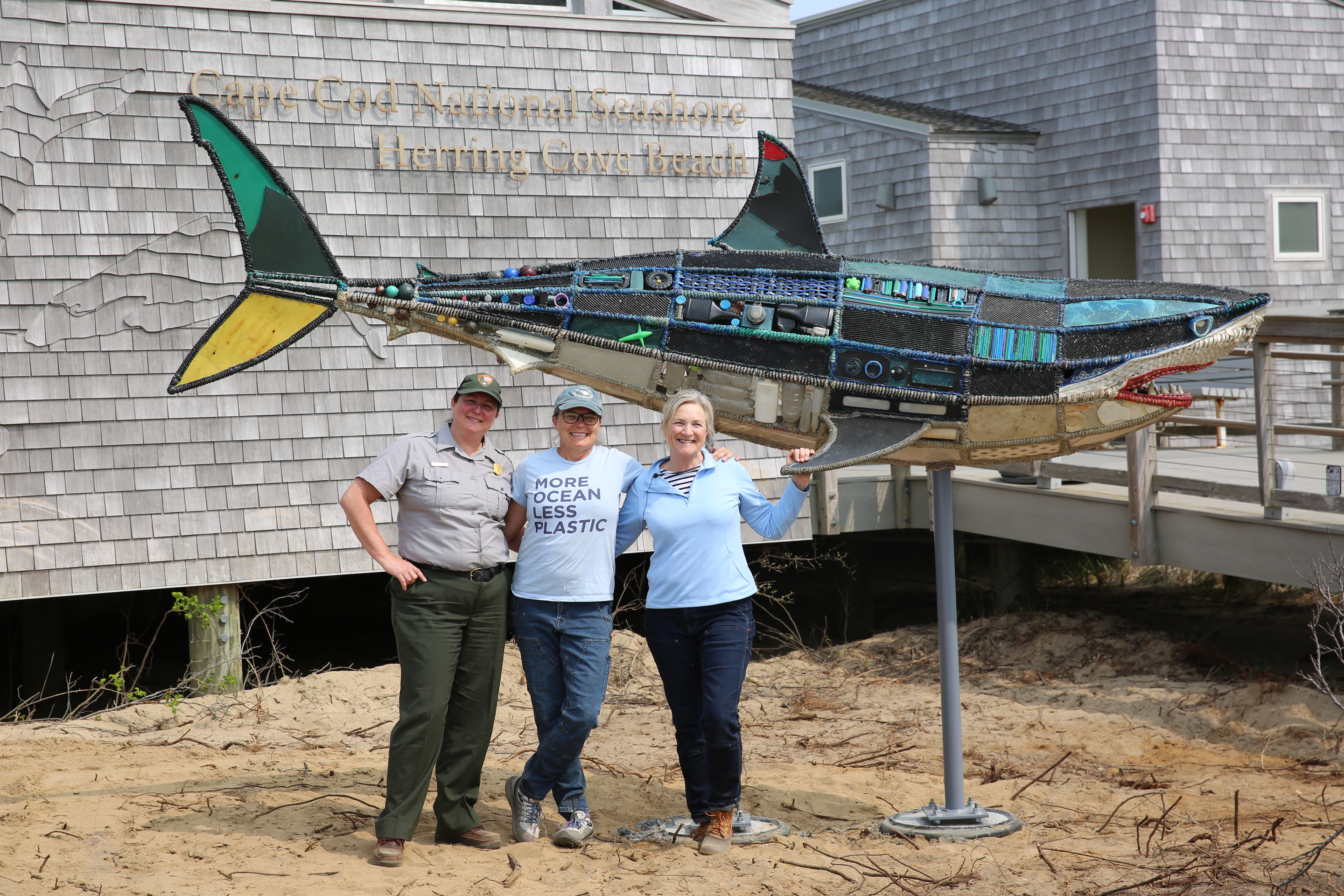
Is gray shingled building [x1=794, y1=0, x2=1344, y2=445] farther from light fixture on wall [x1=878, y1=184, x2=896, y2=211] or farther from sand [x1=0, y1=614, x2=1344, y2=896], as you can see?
A: sand [x1=0, y1=614, x2=1344, y2=896]

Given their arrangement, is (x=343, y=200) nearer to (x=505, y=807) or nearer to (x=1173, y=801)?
(x=505, y=807)

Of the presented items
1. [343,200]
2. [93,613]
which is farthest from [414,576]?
[93,613]

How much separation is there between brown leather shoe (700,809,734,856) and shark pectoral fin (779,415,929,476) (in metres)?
1.18

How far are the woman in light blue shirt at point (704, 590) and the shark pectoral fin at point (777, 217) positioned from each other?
723 millimetres

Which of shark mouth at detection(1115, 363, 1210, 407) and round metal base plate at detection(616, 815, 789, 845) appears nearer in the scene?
shark mouth at detection(1115, 363, 1210, 407)

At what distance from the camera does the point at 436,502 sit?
12.0 ft

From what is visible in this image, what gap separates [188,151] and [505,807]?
441cm

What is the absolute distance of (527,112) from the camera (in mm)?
7223

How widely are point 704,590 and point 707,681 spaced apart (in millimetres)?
295

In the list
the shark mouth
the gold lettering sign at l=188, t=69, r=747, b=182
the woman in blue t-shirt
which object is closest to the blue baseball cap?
the woman in blue t-shirt

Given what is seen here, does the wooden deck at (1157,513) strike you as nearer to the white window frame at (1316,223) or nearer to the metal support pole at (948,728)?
the metal support pole at (948,728)

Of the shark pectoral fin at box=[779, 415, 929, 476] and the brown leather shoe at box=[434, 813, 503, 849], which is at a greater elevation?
the shark pectoral fin at box=[779, 415, 929, 476]

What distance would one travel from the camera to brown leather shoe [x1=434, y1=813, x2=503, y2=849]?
3.87 meters

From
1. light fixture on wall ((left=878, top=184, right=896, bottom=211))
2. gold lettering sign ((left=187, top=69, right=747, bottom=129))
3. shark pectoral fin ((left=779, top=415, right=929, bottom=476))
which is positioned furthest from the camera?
light fixture on wall ((left=878, top=184, right=896, bottom=211))
